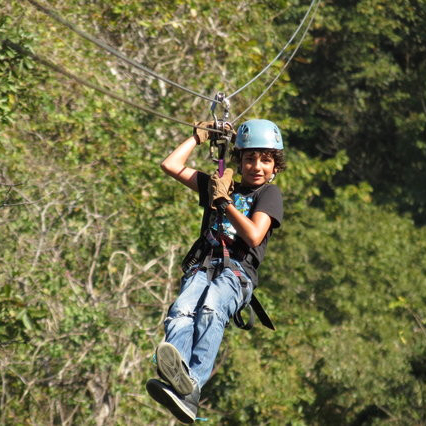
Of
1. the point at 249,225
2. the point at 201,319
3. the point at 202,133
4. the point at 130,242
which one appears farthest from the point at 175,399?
the point at 130,242

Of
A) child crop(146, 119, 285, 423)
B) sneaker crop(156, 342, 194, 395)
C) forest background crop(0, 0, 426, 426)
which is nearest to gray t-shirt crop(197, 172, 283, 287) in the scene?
child crop(146, 119, 285, 423)

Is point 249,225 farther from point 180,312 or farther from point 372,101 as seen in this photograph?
point 372,101

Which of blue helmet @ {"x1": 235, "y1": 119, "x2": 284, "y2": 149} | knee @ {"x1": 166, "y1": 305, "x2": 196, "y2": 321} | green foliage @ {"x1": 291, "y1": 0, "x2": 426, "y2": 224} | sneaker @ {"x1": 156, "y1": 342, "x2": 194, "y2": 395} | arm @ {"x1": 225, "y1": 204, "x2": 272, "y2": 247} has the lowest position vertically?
green foliage @ {"x1": 291, "y1": 0, "x2": 426, "y2": 224}

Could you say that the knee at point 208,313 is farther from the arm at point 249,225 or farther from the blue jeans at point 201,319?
the arm at point 249,225

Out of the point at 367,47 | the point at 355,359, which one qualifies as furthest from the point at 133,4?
the point at 367,47

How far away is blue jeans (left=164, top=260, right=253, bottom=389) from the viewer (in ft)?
12.4

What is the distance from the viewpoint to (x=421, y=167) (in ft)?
59.6

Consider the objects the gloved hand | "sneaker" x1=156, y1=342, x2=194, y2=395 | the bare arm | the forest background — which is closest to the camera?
"sneaker" x1=156, y1=342, x2=194, y2=395

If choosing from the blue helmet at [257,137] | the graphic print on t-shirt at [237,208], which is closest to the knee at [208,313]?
the graphic print on t-shirt at [237,208]

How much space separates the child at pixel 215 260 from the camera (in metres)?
3.68

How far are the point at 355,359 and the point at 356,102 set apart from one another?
9.10 m

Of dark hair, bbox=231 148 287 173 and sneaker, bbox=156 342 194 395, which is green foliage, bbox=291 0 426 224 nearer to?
dark hair, bbox=231 148 287 173

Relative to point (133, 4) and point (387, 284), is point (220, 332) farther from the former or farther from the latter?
point (387, 284)

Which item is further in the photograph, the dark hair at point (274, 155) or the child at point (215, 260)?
the dark hair at point (274, 155)
